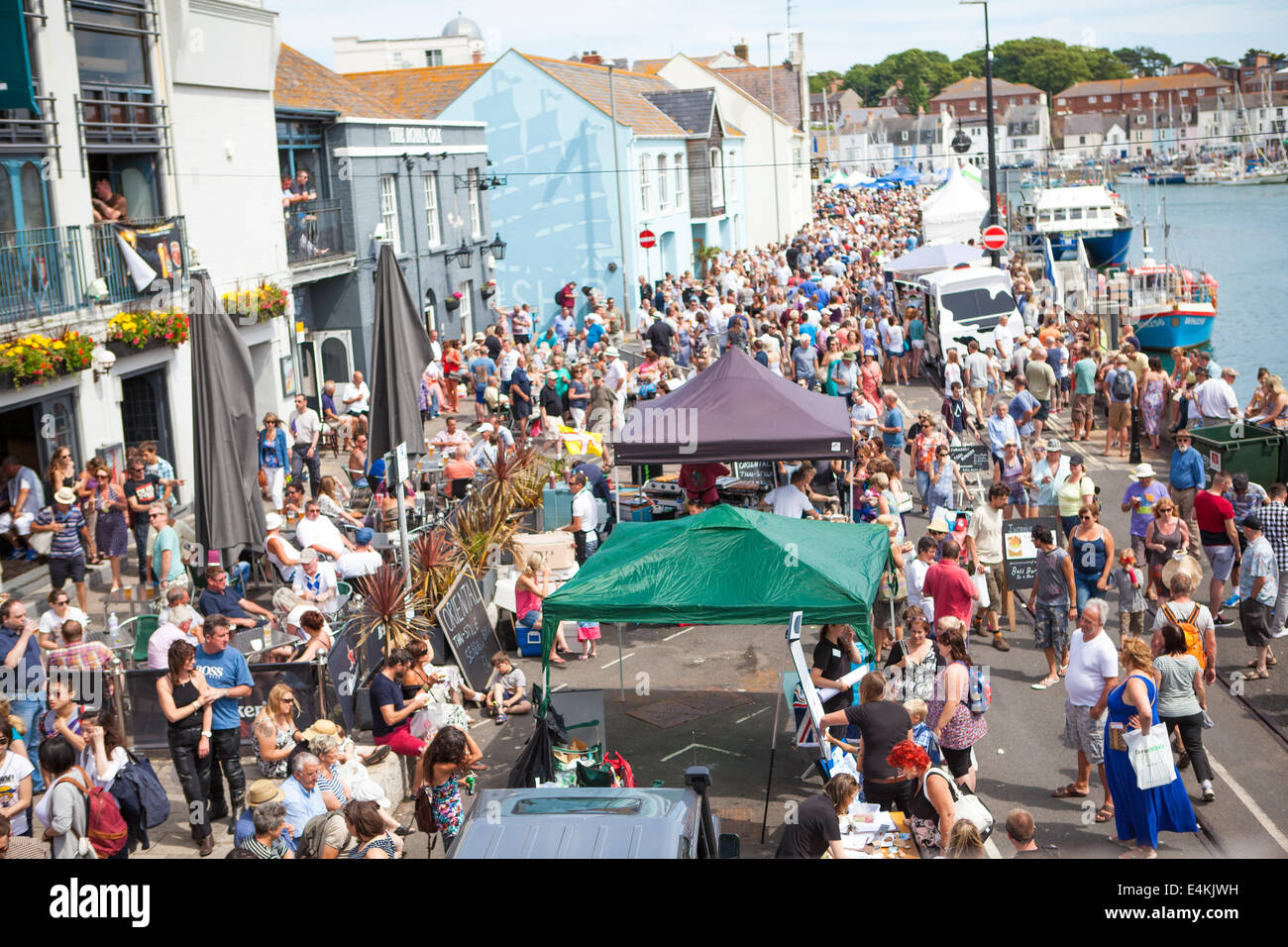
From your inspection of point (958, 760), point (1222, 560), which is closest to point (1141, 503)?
point (1222, 560)

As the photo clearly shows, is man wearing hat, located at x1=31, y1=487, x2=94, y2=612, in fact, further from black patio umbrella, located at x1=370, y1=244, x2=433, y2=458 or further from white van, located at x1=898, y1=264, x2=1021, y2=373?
white van, located at x1=898, y1=264, x2=1021, y2=373

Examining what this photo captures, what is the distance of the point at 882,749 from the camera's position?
26.3 feet

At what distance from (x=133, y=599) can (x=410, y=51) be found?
57.1 meters

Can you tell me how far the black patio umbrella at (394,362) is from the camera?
47.0 ft

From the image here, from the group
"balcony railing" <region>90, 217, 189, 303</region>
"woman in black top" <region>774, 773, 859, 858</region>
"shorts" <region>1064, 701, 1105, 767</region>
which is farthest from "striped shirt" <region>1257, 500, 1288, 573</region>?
"balcony railing" <region>90, 217, 189, 303</region>

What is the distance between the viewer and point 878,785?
804 centimetres

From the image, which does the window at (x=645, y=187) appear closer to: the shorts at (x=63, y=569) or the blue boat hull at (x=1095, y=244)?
the blue boat hull at (x=1095, y=244)

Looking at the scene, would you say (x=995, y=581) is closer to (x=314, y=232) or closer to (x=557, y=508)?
(x=557, y=508)

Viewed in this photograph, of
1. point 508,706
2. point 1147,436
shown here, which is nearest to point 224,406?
point 508,706

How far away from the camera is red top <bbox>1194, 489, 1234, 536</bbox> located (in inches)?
486

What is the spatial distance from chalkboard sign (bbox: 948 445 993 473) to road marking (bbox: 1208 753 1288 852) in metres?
7.12

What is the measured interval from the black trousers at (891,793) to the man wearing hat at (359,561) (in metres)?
5.61

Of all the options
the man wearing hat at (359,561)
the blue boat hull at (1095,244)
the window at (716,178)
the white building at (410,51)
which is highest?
the white building at (410,51)

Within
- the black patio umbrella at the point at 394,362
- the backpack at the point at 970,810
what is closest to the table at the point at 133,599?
the black patio umbrella at the point at 394,362
